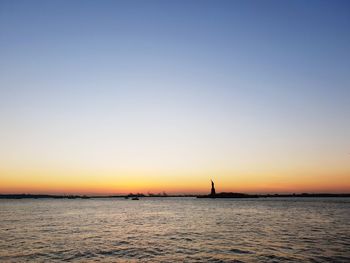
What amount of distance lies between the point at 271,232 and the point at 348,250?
13.5 meters

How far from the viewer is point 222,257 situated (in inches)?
1011

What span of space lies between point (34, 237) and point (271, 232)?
31.6 m

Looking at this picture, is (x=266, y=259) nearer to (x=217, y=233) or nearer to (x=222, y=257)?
(x=222, y=257)

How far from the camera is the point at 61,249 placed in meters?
29.9

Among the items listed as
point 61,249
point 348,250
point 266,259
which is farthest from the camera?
point 61,249

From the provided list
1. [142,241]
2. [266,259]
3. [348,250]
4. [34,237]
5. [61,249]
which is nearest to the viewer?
A: [266,259]

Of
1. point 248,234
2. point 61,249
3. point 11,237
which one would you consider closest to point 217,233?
point 248,234

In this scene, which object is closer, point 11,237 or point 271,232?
point 11,237

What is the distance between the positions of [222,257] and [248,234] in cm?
1454

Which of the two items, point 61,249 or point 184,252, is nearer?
point 184,252

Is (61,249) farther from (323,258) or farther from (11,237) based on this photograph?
(323,258)

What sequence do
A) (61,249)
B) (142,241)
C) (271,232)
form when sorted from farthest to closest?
(271,232), (142,241), (61,249)

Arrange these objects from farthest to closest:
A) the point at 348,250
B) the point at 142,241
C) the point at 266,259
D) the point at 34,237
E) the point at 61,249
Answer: the point at 34,237
the point at 142,241
the point at 61,249
the point at 348,250
the point at 266,259

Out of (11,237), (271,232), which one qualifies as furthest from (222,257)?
(11,237)
